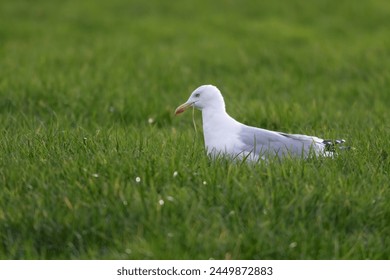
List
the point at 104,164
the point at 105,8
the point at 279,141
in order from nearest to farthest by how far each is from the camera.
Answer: the point at 104,164
the point at 279,141
the point at 105,8

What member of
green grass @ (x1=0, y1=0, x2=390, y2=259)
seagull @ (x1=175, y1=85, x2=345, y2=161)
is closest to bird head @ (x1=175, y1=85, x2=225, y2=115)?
seagull @ (x1=175, y1=85, x2=345, y2=161)

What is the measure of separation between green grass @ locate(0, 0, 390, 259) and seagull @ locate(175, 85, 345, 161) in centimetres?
20

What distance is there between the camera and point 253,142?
18.3ft

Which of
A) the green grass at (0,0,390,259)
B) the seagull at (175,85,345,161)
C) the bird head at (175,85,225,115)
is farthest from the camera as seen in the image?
the bird head at (175,85,225,115)

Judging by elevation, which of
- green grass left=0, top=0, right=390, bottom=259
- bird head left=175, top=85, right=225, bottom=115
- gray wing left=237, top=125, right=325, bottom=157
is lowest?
green grass left=0, top=0, right=390, bottom=259

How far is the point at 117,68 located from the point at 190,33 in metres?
3.66

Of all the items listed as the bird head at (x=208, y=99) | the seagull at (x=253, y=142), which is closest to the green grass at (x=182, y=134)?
the seagull at (x=253, y=142)

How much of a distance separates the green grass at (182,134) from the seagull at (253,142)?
0.20m

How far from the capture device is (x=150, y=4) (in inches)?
650

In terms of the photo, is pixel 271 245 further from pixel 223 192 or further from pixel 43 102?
pixel 43 102

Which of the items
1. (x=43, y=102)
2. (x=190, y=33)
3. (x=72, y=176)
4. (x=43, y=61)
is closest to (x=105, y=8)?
(x=190, y=33)

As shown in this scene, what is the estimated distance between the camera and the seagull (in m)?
5.46

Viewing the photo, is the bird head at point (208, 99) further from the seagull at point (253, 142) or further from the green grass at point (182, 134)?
the green grass at point (182, 134)

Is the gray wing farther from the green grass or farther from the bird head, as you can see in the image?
the bird head
